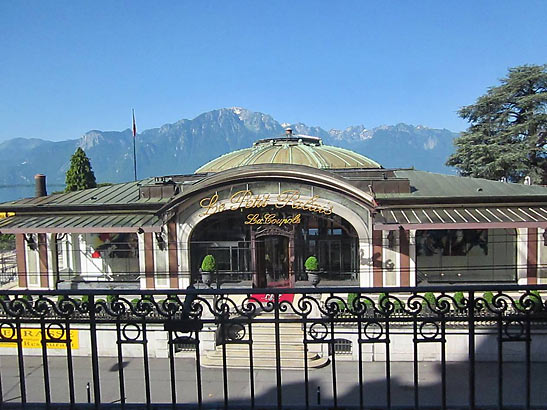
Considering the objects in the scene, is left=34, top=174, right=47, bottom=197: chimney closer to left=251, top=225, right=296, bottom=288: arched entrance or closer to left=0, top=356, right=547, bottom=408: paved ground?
left=0, top=356, right=547, bottom=408: paved ground

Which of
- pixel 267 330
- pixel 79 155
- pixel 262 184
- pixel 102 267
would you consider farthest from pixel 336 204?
pixel 79 155

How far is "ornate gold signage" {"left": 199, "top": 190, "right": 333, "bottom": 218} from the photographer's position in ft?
62.8

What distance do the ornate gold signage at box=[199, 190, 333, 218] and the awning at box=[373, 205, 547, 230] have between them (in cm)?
257

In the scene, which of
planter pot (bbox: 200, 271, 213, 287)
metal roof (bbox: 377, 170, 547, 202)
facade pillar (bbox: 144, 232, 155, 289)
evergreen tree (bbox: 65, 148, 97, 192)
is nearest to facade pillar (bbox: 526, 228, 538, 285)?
metal roof (bbox: 377, 170, 547, 202)

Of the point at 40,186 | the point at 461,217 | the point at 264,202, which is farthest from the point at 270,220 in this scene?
the point at 40,186

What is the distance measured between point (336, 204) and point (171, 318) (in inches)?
Answer: 600

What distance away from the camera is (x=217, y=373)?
15312mm

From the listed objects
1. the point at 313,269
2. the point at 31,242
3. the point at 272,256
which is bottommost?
the point at 313,269

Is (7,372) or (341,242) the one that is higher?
(341,242)

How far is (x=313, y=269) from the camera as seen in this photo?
743 inches

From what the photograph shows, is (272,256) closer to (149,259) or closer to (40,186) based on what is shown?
(149,259)

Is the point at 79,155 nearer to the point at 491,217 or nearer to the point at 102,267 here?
the point at 102,267

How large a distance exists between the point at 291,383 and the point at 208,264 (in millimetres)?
6621

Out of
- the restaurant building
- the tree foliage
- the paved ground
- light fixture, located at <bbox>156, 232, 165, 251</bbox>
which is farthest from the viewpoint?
the tree foliage
